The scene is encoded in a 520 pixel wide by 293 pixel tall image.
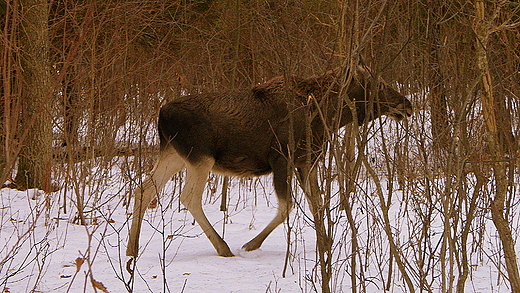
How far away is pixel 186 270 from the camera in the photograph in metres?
5.32

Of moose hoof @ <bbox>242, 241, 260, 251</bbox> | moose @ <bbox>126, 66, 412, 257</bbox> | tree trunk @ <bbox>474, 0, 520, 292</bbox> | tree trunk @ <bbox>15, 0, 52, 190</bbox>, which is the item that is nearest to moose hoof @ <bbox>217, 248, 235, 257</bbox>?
moose @ <bbox>126, 66, 412, 257</bbox>

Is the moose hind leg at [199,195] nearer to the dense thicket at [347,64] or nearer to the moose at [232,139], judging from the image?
the moose at [232,139]

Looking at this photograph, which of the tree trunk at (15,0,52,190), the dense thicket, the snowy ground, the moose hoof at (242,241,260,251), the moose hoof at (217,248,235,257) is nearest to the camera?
the dense thicket

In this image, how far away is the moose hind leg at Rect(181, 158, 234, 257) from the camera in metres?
6.15

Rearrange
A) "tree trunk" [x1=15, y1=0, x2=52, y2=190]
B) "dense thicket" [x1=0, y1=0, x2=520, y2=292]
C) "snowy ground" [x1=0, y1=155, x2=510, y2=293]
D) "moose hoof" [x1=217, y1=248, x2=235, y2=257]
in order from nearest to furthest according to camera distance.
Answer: "dense thicket" [x1=0, y1=0, x2=520, y2=292] < "snowy ground" [x1=0, y1=155, x2=510, y2=293] < "moose hoof" [x1=217, y1=248, x2=235, y2=257] < "tree trunk" [x1=15, y1=0, x2=52, y2=190]

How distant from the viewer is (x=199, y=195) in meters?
6.35

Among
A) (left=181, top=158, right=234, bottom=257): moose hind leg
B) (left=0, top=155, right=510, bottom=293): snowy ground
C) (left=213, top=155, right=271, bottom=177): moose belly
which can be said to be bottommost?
(left=0, top=155, right=510, bottom=293): snowy ground

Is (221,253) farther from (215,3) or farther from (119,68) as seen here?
(215,3)

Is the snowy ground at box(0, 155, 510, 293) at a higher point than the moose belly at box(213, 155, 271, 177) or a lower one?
lower

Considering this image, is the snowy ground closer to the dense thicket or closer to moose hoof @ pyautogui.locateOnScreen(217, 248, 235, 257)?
moose hoof @ pyautogui.locateOnScreen(217, 248, 235, 257)

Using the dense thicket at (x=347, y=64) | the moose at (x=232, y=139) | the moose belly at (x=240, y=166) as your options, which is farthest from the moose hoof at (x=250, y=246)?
the dense thicket at (x=347, y=64)

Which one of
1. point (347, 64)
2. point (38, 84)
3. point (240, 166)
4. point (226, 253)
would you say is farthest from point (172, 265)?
point (38, 84)

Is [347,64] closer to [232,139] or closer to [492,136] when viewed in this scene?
[492,136]

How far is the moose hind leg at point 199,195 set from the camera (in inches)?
242
